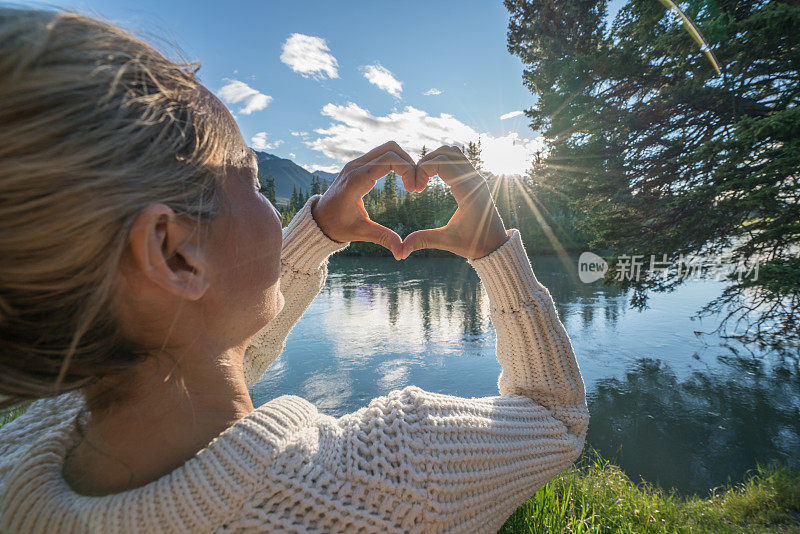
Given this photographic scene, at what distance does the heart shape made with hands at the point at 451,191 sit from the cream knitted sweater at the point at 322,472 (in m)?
0.49

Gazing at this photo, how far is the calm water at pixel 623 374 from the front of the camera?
14.3 feet

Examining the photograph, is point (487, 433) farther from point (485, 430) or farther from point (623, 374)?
point (623, 374)

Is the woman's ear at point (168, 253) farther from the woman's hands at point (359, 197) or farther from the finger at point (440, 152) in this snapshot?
the finger at point (440, 152)

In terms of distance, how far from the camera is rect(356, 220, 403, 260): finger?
1.24m

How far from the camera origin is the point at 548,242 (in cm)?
2709

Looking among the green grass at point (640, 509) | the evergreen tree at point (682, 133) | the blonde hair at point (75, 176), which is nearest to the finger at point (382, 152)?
the blonde hair at point (75, 176)

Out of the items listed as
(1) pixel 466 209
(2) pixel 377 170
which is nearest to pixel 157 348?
(2) pixel 377 170

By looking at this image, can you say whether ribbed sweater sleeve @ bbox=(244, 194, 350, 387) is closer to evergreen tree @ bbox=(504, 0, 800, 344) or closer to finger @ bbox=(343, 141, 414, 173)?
finger @ bbox=(343, 141, 414, 173)

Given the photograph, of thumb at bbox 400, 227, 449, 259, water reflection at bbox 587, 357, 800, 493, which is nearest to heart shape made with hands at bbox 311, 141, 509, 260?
thumb at bbox 400, 227, 449, 259

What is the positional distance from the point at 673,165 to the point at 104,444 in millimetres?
7502

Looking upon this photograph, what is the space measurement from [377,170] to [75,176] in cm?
80

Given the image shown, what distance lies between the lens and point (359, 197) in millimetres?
1285

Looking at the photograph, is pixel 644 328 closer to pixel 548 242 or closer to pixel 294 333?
pixel 294 333

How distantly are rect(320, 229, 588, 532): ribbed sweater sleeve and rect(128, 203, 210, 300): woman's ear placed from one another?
1.25 feet
